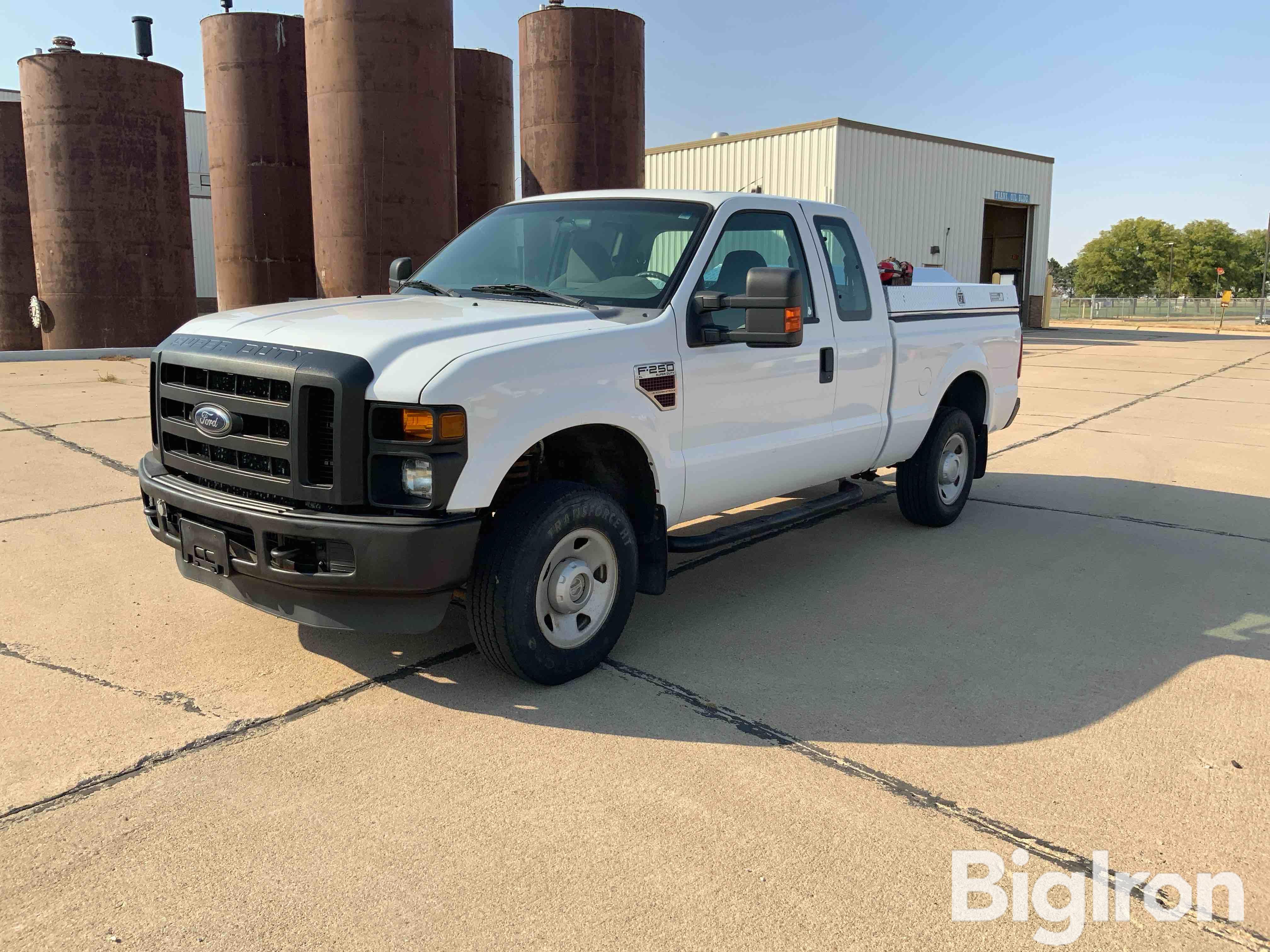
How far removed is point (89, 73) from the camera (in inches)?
703

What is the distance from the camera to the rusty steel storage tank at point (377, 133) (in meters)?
14.3

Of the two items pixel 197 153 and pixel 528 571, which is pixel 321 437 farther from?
pixel 197 153

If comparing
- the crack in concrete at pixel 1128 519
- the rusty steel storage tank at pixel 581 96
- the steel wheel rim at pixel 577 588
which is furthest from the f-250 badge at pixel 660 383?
the rusty steel storage tank at pixel 581 96

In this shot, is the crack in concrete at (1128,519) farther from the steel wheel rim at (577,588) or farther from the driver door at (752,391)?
the steel wheel rim at (577,588)

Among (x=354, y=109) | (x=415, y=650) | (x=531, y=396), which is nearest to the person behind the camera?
(x=531, y=396)

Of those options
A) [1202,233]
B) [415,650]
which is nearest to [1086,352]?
[415,650]

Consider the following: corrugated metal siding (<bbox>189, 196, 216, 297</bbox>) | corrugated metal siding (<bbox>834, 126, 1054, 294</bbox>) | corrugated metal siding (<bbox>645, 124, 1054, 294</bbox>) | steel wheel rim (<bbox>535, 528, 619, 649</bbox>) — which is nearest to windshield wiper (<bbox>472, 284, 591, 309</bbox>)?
steel wheel rim (<bbox>535, 528, 619, 649</bbox>)

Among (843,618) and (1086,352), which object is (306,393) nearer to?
(843,618)

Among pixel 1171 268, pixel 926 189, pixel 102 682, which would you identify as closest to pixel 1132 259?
pixel 1171 268

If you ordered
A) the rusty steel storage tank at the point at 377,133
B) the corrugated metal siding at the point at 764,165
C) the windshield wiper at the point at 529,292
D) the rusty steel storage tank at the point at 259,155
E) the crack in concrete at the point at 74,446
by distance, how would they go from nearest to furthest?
1. the windshield wiper at the point at 529,292
2. the crack in concrete at the point at 74,446
3. the rusty steel storage tank at the point at 377,133
4. the rusty steel storage tank at the point at 259,155
5. the corrugated metal siding at the point at 764,165

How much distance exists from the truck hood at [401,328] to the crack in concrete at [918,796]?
1.52 meters

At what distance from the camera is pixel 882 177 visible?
30625 millimetres

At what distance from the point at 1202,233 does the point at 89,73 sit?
115 metres

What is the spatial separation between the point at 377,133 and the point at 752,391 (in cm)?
1146
